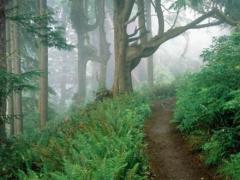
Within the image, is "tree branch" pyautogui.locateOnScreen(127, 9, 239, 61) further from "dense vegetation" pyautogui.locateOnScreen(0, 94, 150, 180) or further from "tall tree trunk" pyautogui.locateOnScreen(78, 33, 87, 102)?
"tall tree trunk" pyautogui.locateOnScreen(78, 33, 87, 102)

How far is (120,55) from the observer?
2059 cm

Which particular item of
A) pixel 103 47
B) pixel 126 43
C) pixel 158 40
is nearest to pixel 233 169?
pixel 126 43

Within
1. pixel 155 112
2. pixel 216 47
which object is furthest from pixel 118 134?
pixel 155 112

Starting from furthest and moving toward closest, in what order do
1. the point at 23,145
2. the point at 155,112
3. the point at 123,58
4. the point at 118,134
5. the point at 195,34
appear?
1. the point at 195,34
2. the point at 123,58
3. the point at 155,112
4. the point at 23,145
5. the point at 118,134

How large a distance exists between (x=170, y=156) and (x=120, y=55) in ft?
36.7

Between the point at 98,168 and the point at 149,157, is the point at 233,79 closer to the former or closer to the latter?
the point at 149,157

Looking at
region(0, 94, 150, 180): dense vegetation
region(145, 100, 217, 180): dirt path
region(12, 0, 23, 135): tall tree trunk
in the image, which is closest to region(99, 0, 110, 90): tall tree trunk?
region(12, 0, 23, 135): tall tree trunk

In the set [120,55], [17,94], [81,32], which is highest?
[81,32]

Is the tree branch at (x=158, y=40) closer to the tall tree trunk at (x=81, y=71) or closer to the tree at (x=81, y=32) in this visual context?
the tree at (x=81, y=32)

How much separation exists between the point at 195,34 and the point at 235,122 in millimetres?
73754

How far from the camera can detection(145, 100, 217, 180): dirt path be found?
29.0 feet

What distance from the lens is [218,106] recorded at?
32.4ft

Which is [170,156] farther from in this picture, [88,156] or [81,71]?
[81,71]

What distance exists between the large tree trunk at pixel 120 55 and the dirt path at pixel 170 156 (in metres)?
6.84
